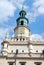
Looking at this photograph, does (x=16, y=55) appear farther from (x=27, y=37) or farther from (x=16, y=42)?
(x=27, y=37)

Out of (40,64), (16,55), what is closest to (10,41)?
(16,55)

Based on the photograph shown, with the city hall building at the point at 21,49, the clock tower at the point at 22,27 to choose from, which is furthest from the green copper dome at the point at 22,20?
the city hall building at the point at 21,49

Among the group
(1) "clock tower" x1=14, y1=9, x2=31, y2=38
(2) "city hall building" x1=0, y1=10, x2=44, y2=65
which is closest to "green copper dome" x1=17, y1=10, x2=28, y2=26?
(1) "clock tower" x1=14, y1=9, x2=31, y2=38

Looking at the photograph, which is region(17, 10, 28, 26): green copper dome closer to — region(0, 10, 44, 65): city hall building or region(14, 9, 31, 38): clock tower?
region(14, 9, 31, 38): clock tower

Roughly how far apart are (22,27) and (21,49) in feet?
43.2

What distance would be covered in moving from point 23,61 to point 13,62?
2638mm

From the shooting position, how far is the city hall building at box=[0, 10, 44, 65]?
70.3 meters

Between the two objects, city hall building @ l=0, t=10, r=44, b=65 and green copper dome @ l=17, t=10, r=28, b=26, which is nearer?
city hall building @ l=0, t=10, r=44, b=65

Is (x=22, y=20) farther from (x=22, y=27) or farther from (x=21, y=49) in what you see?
(x=21, y=49)

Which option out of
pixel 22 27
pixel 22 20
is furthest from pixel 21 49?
pixel 22 20

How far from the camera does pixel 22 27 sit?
286 feet

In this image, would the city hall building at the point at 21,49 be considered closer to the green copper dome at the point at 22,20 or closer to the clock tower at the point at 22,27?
the clock tower at the point at 22,27

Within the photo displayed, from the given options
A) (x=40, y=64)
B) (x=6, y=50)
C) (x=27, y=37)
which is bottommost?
(x=40, y=64)

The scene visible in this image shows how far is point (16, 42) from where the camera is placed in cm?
7625
